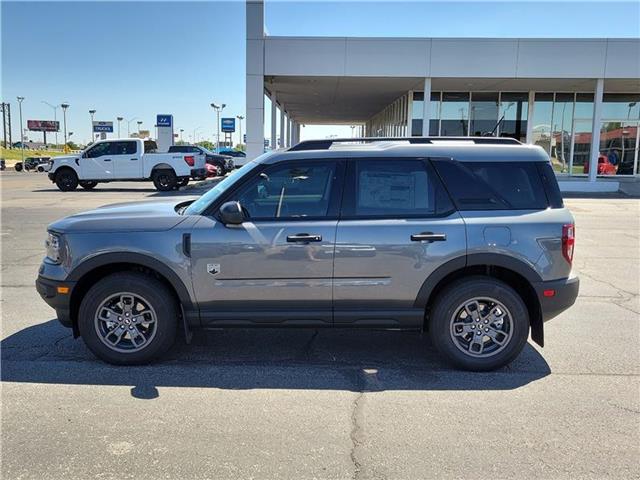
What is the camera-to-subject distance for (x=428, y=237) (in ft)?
13.7

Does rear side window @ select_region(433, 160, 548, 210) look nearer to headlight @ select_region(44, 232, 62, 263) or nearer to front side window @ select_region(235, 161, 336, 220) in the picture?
front side window @ select_region(235, 161, 336, 220)

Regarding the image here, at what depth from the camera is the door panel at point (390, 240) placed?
417cm

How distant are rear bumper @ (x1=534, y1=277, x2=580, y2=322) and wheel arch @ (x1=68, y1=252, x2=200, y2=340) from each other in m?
2.75

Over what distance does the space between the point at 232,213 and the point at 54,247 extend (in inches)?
61.0

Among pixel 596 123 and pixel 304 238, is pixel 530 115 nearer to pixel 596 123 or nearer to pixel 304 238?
pixel 596 123

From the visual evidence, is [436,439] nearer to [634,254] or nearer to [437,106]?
[634,254]

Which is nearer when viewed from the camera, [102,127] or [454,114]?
[454,114]

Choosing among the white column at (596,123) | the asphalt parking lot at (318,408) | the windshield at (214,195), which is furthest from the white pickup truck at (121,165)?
the windshield at (214,195)

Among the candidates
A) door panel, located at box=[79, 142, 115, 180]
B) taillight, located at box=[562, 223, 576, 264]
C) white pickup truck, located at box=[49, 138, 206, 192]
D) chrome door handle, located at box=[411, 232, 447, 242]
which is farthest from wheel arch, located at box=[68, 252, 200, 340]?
door panel, located at box=[79, 142, 115, 180]

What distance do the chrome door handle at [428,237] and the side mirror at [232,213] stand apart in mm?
1355

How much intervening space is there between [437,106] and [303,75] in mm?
7824

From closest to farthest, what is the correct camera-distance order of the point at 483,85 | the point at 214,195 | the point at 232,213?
the point at 232,213
the point at 214,195
the point at 483,85

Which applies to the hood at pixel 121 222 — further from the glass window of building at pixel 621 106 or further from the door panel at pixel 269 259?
the glass window of building at pixel 621 106

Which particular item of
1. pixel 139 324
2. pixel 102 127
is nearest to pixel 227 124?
pixel 102 127
